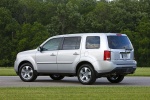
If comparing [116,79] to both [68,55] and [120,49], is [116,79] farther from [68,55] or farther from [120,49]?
[68,55]

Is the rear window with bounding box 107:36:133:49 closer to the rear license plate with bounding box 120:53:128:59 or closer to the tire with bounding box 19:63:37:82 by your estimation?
the rear license plate with bounding box 120:53:128:59

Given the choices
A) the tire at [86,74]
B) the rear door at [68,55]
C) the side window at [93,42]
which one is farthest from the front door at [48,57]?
the side window at [93,42]

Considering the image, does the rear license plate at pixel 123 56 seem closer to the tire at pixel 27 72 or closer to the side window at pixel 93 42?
the side window at pixel 93 42

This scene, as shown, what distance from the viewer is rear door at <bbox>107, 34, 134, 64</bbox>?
15.1 metres

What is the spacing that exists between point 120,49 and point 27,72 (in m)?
3.89

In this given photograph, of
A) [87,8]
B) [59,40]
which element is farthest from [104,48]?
[87,8]

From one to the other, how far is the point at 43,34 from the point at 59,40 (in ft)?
189

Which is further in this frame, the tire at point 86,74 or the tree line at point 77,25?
the tree line at point 77,25

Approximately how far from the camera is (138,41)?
75.6m

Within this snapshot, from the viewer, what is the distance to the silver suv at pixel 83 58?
49.3 feet

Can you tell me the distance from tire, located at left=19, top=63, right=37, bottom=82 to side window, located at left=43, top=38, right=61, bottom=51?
92cm

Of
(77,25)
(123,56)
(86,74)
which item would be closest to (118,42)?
(123,56)

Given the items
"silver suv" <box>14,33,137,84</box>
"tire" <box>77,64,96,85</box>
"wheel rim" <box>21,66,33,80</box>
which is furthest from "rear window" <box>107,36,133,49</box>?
Answer: "wheel rim" <box>21,66,33,80</box>

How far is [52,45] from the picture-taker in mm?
16656
